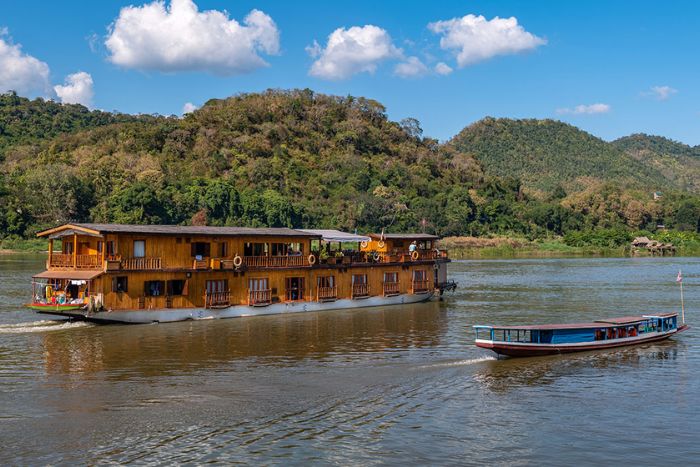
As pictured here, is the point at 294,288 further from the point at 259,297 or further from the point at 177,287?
the point at 177,287

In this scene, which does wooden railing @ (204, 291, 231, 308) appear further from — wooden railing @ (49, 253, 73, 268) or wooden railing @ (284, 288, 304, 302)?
wooden railing @ (49, 253, 73, 268)

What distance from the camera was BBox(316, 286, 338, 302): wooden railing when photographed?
4675 centimetres

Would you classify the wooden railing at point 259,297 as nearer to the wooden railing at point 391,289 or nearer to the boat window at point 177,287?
the boat window at point 177,287

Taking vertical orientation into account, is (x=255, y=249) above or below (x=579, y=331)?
above

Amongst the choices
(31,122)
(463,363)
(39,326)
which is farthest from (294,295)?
(31,122)

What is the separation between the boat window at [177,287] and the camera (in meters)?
40.0

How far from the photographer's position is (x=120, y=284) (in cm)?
3788

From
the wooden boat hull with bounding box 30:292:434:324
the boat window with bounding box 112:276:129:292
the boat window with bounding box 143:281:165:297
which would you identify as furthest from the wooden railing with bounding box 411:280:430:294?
the boat window with bounding box 112:276:129:292

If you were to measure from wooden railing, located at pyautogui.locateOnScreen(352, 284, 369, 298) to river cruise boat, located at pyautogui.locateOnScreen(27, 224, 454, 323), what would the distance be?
7 cm

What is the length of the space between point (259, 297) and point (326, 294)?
5.64 meters

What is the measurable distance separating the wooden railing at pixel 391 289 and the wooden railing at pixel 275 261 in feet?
26.2

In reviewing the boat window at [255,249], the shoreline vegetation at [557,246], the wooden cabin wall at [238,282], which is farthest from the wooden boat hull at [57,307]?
the shoreline vegetation at [557,246]

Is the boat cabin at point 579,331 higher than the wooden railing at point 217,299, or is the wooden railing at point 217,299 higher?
the wooden railing at point 217,299

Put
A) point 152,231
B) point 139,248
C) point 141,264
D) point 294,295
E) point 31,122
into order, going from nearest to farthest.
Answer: point 141,264 < point 139,248 < point 152,231 < point 294,295 < point 31,122
